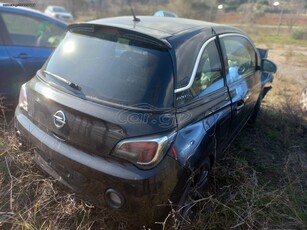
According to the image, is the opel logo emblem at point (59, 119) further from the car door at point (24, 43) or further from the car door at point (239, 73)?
the car door at point (24, 43)

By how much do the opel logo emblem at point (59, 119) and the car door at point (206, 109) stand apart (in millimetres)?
838

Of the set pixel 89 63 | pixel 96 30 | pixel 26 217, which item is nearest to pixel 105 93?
pixel 89 63

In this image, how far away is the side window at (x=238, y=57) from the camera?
276cm

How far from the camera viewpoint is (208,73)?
2342mm

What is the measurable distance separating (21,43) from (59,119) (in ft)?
7.89

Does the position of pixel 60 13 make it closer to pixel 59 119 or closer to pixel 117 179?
pixel 59 119

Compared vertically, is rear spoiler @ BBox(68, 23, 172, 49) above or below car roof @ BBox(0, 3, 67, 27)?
above

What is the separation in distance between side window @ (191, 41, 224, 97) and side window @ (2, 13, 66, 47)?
2.67 metres

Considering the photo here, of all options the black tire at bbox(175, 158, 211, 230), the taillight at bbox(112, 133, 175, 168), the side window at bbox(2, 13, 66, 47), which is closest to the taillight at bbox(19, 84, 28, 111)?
the taillight at bbox(112, 133, 175, 168)

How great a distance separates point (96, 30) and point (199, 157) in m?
1.34

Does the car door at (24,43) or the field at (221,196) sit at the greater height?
the car door at (24,43)

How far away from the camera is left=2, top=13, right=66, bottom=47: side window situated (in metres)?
3.81

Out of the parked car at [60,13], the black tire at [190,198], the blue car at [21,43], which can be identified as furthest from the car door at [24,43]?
the parked car at [60,13]

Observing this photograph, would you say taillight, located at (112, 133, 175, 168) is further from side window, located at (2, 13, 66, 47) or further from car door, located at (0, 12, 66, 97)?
side window, located at (2, 13, 66, 47)
